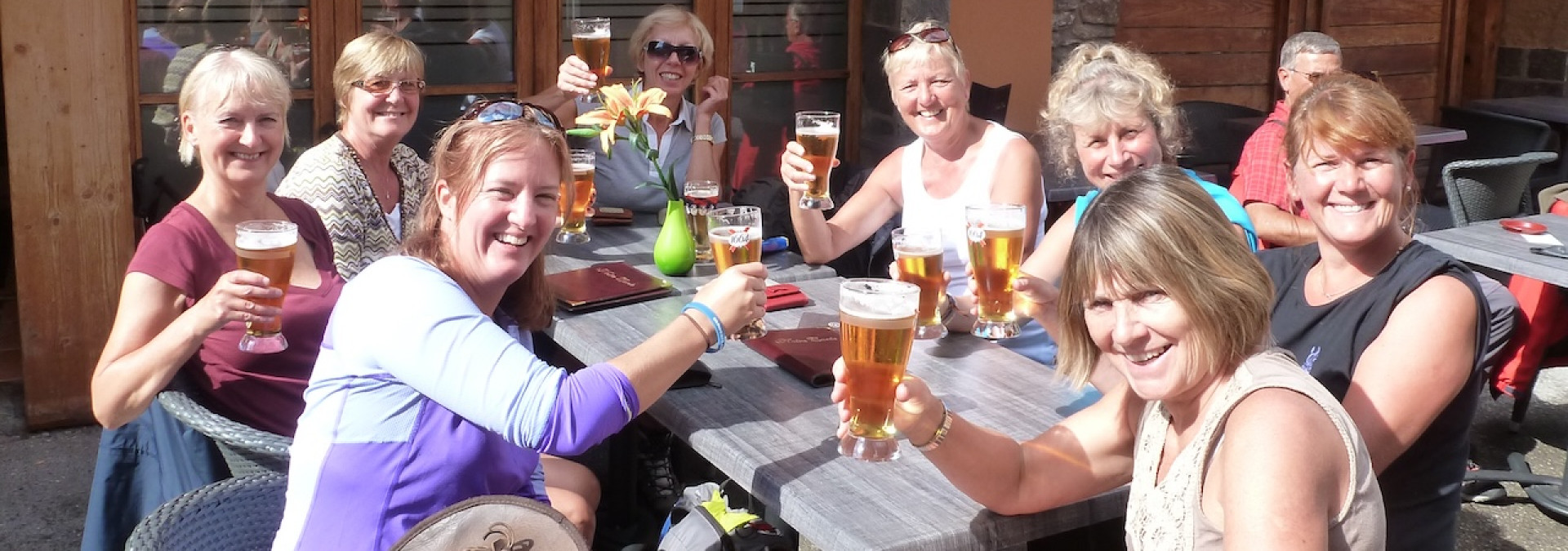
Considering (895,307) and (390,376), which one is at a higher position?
(895,307)

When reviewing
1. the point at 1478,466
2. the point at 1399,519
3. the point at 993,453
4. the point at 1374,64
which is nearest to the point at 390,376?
the point at 993,453

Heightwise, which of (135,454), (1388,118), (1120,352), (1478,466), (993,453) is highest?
(1388,118)

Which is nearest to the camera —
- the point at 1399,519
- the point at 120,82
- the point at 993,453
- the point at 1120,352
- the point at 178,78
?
the point at 1120,352

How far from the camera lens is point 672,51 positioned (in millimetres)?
4613

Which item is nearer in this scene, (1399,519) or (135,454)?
(1399,519)

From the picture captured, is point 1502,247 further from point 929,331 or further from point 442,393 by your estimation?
point 442,393

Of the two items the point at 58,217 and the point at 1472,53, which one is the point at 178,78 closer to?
the point at 58,217

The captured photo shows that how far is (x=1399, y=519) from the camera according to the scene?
2.25 m

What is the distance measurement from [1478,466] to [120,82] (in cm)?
440

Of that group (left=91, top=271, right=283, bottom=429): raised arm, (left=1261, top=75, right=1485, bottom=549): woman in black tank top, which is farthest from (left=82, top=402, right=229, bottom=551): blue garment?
(left=1261, top=75, right=1485, bottom=549): woman in black tank top

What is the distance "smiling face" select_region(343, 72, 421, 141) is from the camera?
3.87 m

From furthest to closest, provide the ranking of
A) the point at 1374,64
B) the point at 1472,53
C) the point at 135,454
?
the point at 1472,53
the point at 1374,64
the point at 135,454

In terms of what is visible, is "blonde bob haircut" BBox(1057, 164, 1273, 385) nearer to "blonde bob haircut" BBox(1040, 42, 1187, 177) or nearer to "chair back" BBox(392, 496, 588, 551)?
"chair back" BBox(392, 496, 588, 551)

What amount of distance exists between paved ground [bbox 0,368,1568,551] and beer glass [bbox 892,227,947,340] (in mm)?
2269
